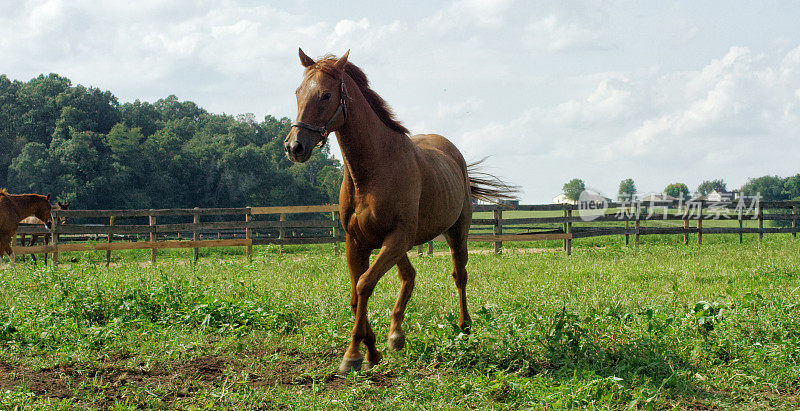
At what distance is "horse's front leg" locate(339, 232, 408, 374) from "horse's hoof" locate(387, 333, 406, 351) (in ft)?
0.83

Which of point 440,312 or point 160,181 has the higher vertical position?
point 160,181

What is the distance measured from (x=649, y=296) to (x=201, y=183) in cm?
4294

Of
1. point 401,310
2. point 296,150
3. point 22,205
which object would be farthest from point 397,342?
point 22,205

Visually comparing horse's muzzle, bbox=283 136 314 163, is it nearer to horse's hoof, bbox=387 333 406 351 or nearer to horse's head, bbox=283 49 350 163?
horse's head, bbox=283 49 350 163

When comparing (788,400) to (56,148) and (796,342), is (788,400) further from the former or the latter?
(56,148)

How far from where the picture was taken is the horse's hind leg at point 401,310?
4348mm

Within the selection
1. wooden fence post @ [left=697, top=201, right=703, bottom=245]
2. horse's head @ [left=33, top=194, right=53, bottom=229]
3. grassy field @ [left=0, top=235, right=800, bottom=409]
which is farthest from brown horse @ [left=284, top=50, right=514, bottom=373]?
wooden fence post @ [left=697, top=201, right=703, bottom=245]

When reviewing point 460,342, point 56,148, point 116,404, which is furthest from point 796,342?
point 56,148

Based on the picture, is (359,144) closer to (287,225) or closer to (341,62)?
(341,62)

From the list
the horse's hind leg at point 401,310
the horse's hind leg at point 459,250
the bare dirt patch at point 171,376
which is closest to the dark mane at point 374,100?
the horse's hind leg at point 401,310

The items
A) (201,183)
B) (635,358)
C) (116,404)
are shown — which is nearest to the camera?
(116,404)

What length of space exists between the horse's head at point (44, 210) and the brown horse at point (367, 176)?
Answer: 11842 mm

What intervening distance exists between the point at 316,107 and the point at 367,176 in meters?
0.63

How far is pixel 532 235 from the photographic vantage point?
14094mm
